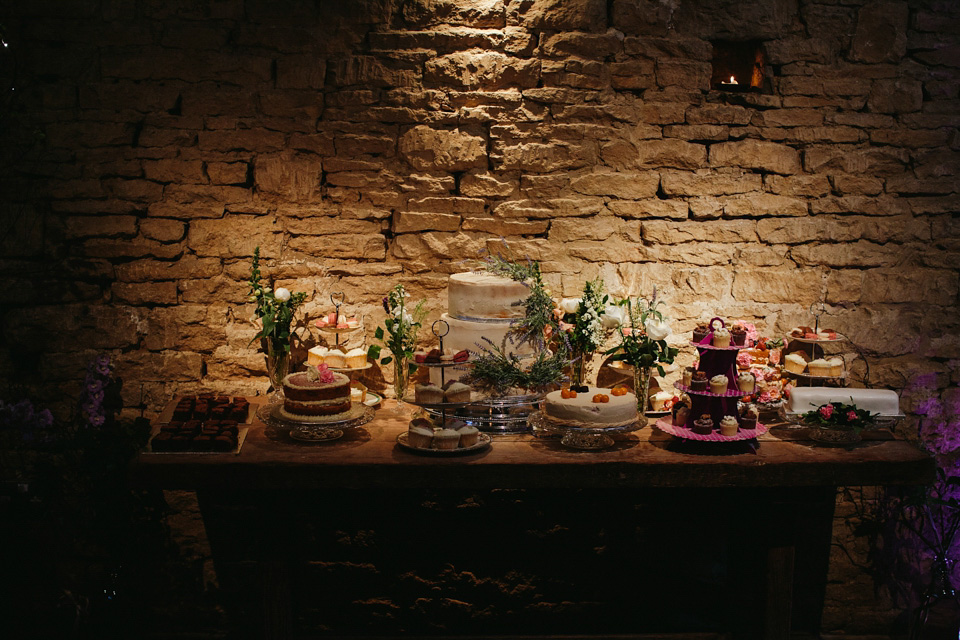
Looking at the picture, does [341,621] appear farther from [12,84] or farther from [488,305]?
[12,84]

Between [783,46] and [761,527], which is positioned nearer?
[761,527]

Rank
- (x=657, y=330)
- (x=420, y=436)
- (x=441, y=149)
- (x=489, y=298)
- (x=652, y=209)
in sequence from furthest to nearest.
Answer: (x=652, y=209) < (x=441, y=149) < (x=657, y=330) < (x=489, y=298) < (x=420, y=436)

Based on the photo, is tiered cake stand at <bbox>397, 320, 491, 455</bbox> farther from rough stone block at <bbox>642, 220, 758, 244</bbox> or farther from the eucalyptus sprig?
rough stone block at <bbox>642, 220, 758, 244</bbox>

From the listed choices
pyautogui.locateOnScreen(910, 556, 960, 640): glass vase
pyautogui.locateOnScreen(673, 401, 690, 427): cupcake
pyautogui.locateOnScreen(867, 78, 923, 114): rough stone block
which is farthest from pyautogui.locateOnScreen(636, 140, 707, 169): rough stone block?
pyautogui.locateOnScreen(910, 556, 960, 640): glass vase

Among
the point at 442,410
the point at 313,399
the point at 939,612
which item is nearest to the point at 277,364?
the point at 313,399

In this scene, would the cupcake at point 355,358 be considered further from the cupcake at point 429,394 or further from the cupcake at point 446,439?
the cupcake at point 446,439

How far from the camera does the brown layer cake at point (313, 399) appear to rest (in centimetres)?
345

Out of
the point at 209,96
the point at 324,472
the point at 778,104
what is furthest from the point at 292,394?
the point at 778,104

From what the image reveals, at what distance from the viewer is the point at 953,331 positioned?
4.30 metres

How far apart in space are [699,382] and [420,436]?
1.28 meters

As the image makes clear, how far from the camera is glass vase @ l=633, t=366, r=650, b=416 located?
3.95 metres

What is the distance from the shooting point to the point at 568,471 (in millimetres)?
3240

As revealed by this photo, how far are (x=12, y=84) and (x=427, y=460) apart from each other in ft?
9.64

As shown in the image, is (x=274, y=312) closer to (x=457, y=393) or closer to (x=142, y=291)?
(x=142, y=291)
